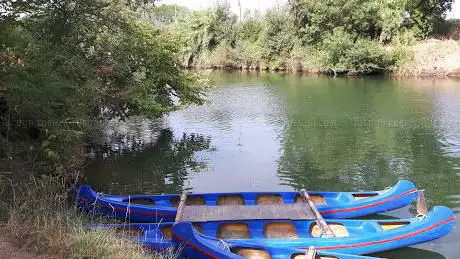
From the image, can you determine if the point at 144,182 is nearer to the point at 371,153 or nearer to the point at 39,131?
the point at 39,131

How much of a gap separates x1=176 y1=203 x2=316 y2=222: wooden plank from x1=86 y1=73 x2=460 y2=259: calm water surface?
5.73 feet

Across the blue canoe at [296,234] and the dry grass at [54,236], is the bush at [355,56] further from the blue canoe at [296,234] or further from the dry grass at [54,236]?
the dry grass at [54,236]

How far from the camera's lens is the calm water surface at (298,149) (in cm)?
1259

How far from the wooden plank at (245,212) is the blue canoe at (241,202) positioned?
15.7 inches

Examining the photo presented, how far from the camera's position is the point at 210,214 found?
922 centimetres

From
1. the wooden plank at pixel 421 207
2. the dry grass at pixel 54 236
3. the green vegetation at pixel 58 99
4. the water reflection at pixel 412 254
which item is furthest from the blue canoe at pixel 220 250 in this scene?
the wooden plank at pixel 421 207

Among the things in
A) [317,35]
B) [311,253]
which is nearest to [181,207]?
[311,253]

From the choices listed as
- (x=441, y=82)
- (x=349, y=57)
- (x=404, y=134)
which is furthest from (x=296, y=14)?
(x=404, y=134)

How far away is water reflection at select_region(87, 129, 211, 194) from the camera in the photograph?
1266cm

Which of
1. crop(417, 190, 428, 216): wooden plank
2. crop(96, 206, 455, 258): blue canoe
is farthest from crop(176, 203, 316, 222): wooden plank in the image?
crop(417, 190, 428, 216): wooden plank

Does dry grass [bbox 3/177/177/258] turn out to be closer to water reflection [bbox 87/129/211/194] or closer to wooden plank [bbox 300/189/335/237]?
wooden plank [bbox 300/189/335/237]

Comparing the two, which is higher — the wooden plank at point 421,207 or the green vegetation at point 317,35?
the green vegetation at point 317,35

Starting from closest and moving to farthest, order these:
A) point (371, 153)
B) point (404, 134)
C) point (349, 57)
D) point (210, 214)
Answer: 1. point (210, 214)
2. point (371, 153)
3. point (404, 134)
4. point (349, 57)

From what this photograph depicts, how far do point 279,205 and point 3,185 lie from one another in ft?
16.0
